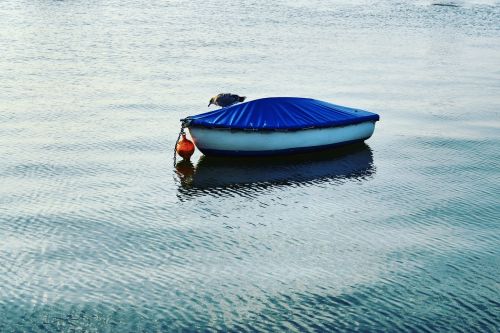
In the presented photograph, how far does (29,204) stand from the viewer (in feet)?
62.4

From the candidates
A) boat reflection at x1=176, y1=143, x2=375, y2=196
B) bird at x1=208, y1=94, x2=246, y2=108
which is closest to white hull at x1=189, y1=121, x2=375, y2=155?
boat reflection at x1=176, y1=143, x2=375, y2=196

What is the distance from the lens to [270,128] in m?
23.9

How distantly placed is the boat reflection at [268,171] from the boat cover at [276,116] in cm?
117

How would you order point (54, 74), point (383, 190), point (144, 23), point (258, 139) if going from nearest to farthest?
point (383, 190) → point (258, 139) → point (54, 74) → point (144, 23)

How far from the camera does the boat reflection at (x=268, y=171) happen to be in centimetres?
2183

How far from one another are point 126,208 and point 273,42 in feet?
119

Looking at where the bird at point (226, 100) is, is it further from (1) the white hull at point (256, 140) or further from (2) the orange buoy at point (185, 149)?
(2) the orange buoy at point (185, 149)

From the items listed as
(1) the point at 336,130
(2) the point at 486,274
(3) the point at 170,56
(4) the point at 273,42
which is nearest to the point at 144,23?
(4) the point at 273,42

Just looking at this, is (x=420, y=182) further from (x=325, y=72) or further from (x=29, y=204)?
(x=325, y=72)

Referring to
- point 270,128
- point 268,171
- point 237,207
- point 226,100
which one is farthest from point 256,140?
point 237,207

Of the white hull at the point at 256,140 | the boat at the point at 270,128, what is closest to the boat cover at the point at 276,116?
the boat at the point at 270,128

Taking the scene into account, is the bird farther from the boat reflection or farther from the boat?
the boat reflection

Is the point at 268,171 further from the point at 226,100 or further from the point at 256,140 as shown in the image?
the point at 226,100

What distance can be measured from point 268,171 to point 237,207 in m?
3.72
